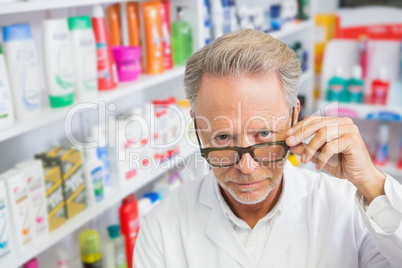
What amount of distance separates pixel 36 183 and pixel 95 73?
45 cm

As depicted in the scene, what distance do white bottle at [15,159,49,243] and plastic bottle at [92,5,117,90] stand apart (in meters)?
0.40

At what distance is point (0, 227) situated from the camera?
4.46 ft

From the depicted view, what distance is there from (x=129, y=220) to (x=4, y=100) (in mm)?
824

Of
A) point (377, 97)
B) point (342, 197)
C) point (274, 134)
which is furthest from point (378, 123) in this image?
point (274, 134)

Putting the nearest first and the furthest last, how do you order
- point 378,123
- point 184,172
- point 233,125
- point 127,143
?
1. point 233,125
2. point 127,143
3. point 184,172
4. point 378,123

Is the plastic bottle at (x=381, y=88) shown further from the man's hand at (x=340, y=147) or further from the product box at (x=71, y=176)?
the product box at (x=71, y=176)

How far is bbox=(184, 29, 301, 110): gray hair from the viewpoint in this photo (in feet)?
3.64

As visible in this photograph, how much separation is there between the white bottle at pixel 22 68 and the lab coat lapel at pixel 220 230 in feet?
2.04

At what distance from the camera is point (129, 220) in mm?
1916

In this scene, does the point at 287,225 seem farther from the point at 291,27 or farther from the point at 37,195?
the point at 291,27

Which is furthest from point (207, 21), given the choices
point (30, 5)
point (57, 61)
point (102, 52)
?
point (30, 5)

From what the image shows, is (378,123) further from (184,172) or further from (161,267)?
(161,267)

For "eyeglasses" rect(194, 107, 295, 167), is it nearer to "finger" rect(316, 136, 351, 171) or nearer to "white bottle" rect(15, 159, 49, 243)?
"finger" rect(316, 136, 351, 171)

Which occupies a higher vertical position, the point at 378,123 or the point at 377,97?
the point at 377,97
